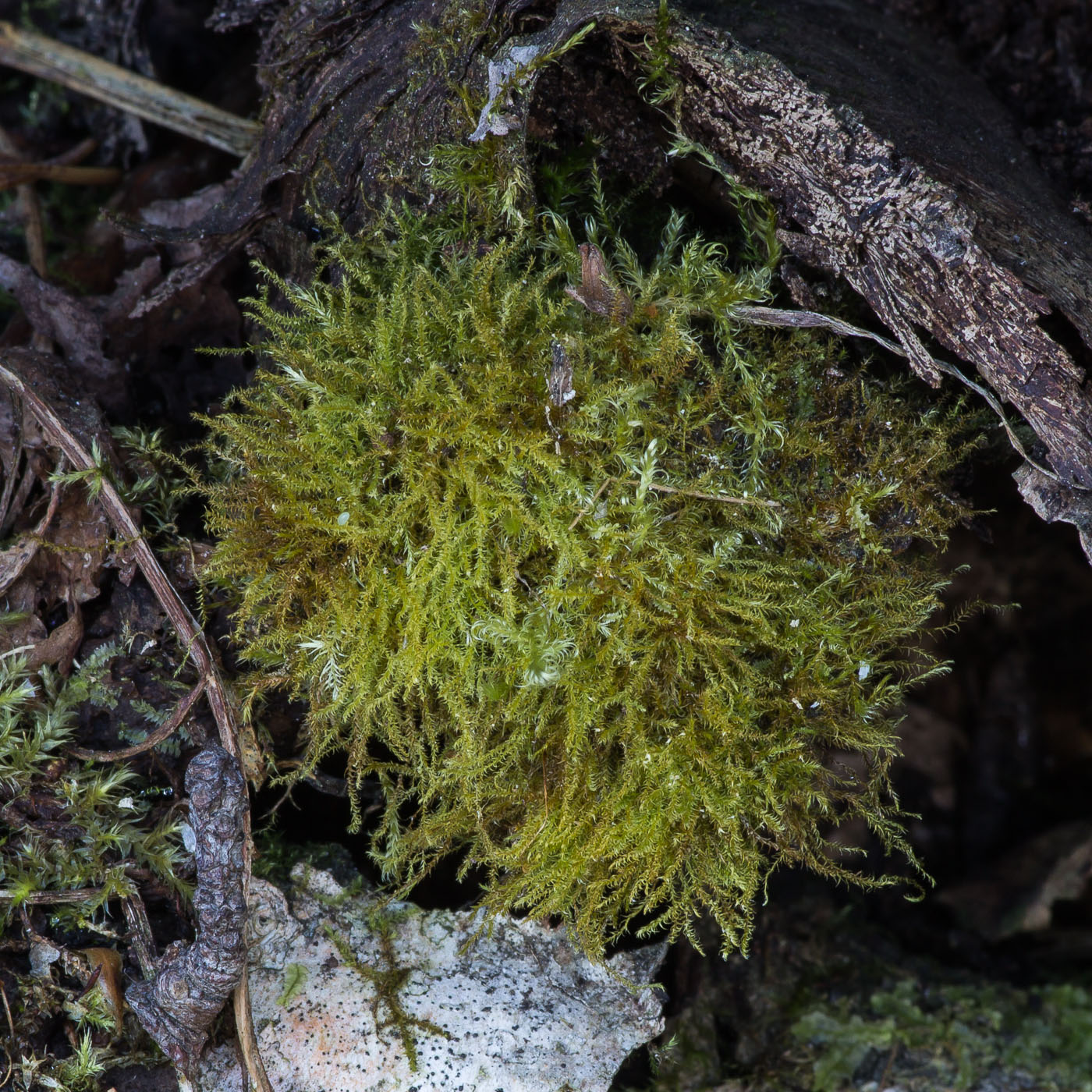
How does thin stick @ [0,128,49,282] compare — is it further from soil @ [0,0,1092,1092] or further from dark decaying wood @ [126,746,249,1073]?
dark decaying wood @ [126,746,249,1073]

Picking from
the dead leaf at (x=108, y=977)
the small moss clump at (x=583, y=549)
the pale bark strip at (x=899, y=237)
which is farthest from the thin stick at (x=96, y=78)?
the dead leaf at (x=108, y=977)

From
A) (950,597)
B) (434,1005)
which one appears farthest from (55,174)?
(950,597)

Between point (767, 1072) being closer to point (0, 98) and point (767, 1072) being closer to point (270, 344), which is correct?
point (270, 344)

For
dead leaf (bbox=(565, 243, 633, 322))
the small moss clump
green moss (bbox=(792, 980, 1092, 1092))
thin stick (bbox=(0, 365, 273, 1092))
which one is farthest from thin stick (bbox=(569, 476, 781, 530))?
green moss (bbox=(792, 980, 1092, 1092))

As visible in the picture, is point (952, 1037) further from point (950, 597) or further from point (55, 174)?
point (55, 174)

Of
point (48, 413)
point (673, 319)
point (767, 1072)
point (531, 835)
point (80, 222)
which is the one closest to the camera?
point (673, 319)

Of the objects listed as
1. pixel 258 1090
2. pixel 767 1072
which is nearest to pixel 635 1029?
pixel 767 1072
